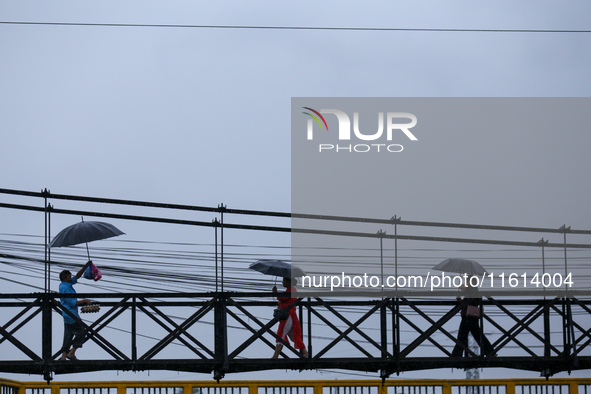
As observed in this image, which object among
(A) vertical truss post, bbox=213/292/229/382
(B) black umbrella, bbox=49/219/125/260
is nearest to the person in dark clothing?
(A) vertical truss post, bbox=213/292/229/382

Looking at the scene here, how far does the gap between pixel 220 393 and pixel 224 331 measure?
7.98 ft

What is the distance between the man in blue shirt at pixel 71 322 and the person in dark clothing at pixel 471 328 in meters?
5.64

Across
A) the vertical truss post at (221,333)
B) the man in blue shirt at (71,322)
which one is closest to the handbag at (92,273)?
the man in blue shirt at (71,322)

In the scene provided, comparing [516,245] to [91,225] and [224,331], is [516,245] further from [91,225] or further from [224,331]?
[91,225]

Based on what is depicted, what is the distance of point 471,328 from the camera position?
35.8ft

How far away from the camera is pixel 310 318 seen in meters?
10.4

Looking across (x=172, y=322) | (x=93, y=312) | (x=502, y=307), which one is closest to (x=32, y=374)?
(x=93, y=312)

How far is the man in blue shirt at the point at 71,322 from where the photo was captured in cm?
1035

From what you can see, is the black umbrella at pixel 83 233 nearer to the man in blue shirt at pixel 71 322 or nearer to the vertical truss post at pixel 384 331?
the man in blue shirt at pixel 71 322

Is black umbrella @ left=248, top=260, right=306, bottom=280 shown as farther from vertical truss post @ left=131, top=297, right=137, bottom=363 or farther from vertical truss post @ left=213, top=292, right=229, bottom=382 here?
vertical truss post @ left=131, top=297, right=137, bottom=363

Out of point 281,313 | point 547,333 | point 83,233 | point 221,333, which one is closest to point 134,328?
point 221,333

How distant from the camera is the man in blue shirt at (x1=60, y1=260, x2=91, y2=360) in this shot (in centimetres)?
1035

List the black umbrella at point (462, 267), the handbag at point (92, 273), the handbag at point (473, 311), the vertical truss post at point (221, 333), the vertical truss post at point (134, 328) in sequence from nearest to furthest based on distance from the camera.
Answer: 1. the vertical truss post at point (134, 328)
2. the vertical truss post at point (221, 333)
3. the handbag at point (92, 273)
4. the handbag at point (473, 311)
5. the black umbrella at point (462, 267)

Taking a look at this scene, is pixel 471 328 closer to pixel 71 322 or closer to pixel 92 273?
pixel 92 273
